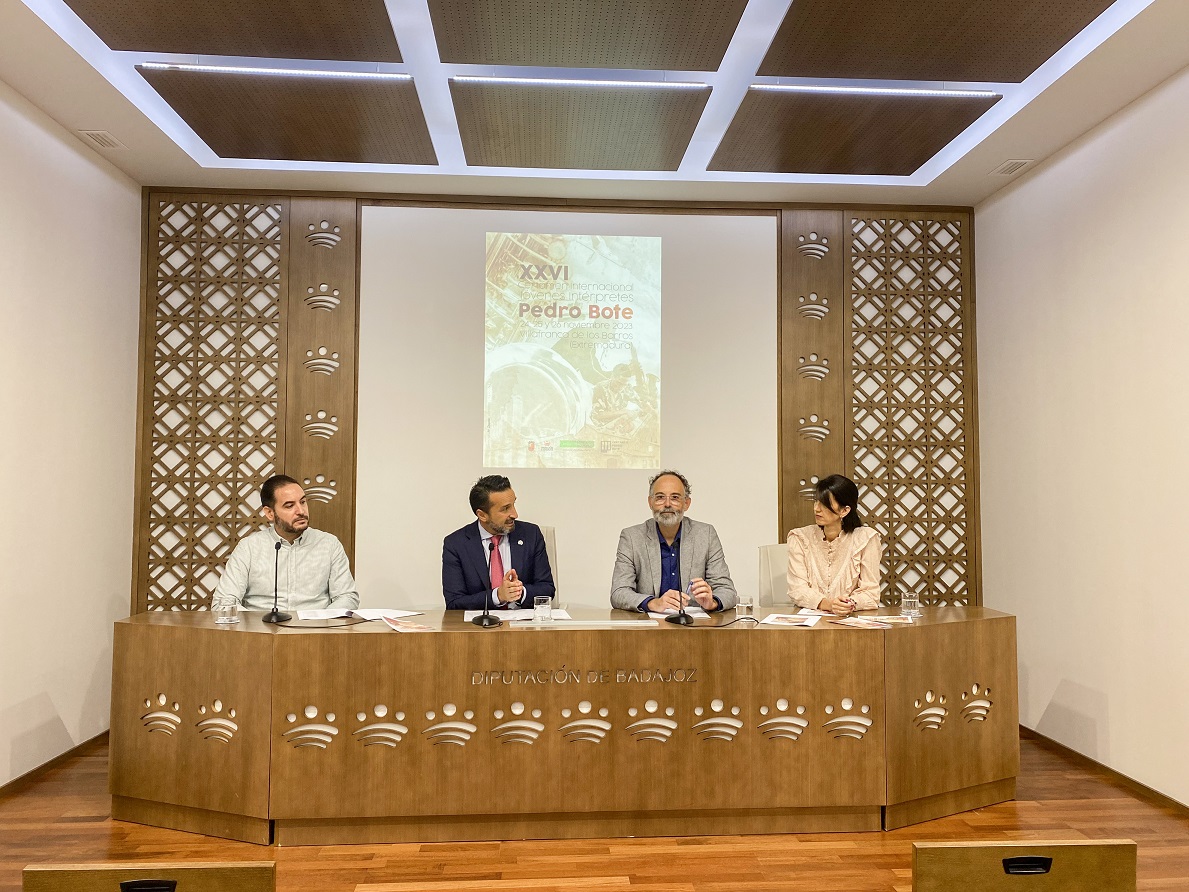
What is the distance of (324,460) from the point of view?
503 centimetres

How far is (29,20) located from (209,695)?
8.12 feet

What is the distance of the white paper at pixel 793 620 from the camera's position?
3.32 metres

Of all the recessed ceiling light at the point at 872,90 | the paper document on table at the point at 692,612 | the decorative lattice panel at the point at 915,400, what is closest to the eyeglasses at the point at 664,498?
the paper document on table at the point at 692,612

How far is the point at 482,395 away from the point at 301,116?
174 cm

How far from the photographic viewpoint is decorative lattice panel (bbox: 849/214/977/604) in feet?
17.1

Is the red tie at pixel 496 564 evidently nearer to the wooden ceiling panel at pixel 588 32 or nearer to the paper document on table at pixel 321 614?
the paper document on table at pixel 321 614

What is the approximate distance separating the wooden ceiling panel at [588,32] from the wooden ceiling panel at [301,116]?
0.52 meters

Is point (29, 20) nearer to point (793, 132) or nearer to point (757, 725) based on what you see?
point (793, 132)

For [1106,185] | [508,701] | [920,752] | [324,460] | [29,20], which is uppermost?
[29,20]

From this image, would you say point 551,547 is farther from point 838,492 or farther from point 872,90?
point 872,90

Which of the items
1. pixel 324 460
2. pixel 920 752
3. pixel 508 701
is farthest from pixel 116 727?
pixel 920 752

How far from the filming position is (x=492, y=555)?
4129 mm

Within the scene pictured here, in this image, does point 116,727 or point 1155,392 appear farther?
point 1155,392

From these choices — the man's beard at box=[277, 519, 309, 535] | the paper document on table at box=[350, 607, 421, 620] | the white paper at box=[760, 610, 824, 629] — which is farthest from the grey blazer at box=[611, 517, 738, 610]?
the man's beard at box=[277, 519, 309, 535]
